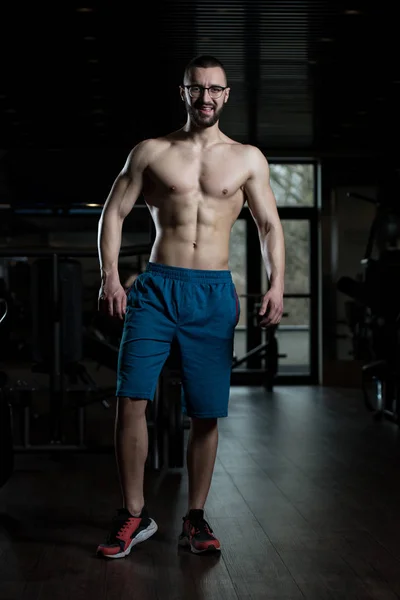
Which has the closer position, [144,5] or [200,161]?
[200,161]

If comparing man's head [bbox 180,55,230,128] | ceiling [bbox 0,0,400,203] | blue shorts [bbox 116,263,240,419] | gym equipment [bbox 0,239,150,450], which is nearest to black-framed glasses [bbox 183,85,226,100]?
man's head [bbox 180,55,230,128]

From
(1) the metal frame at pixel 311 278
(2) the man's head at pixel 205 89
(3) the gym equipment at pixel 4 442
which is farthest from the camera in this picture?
(1) the metal frame at pixel 311 278

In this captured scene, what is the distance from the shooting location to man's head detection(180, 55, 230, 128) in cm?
263

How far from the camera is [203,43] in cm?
604

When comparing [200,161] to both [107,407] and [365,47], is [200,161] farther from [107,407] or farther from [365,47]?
[365,47]

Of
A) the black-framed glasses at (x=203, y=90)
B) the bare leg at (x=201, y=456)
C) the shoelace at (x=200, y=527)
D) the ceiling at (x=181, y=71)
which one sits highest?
the ceiling at (x=181, y=71)

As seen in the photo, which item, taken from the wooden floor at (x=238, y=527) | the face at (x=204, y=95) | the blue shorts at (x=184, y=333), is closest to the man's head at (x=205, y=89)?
the face at (x=204, y=95)

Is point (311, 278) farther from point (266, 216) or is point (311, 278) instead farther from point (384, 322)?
point (266, 216)

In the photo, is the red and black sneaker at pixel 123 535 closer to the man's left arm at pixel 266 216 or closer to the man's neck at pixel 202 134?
the man's left arm at pixel 266 216

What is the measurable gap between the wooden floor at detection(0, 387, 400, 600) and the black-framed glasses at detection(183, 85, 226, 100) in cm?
128

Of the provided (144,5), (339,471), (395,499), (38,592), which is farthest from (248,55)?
(38,592)

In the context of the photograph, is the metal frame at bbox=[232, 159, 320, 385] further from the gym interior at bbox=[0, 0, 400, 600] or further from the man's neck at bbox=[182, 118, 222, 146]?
the man's neck at bbox=[182, 118, 222, 146]

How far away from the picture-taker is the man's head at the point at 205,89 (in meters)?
2.63

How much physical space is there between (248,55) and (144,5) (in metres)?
1.14
